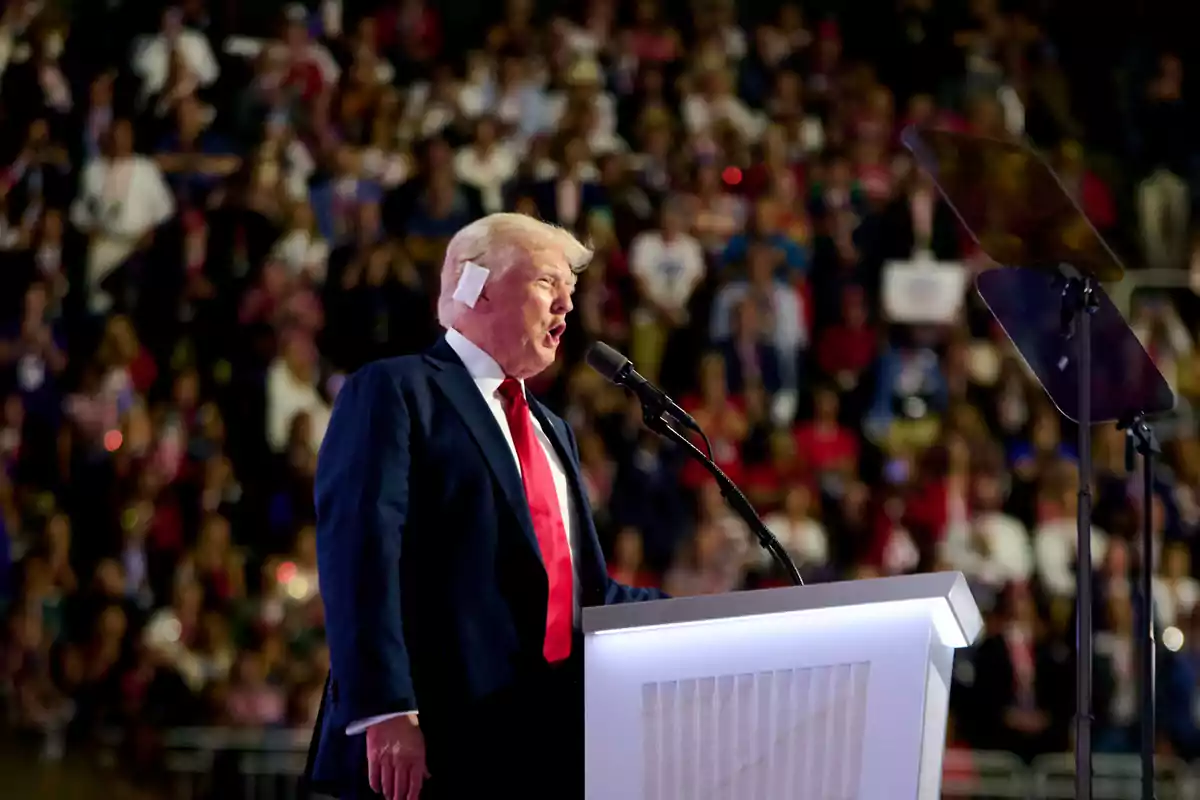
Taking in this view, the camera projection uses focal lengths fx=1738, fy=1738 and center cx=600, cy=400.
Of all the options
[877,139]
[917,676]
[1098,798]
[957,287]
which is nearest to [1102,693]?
[1098,798]

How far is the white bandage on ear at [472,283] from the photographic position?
2812 millimetres

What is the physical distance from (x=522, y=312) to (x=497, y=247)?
0.38 feet

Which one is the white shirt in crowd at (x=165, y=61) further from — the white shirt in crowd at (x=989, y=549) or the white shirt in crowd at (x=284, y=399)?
the white shirt in crowd at (x=989, y=549)

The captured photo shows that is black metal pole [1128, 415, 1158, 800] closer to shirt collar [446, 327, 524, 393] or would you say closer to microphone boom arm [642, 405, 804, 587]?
microphone boom arm [642, 405, 804, 587]

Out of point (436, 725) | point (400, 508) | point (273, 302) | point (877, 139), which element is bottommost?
point (436, 725)

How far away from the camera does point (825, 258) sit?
27.4 ft

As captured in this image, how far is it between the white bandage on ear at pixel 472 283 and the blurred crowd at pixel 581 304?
13.6ft

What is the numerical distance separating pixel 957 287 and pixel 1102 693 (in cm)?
215

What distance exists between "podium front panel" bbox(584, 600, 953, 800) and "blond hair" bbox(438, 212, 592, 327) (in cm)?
71

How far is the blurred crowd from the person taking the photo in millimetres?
7176

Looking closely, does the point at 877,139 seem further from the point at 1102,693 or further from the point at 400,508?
the point at 400,508

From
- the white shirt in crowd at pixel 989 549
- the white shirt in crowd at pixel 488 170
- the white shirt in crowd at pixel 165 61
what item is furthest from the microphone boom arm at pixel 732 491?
the white shirt in crowd at pixel 165 61

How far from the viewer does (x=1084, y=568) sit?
2844 mm

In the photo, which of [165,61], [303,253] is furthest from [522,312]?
[165,61]
